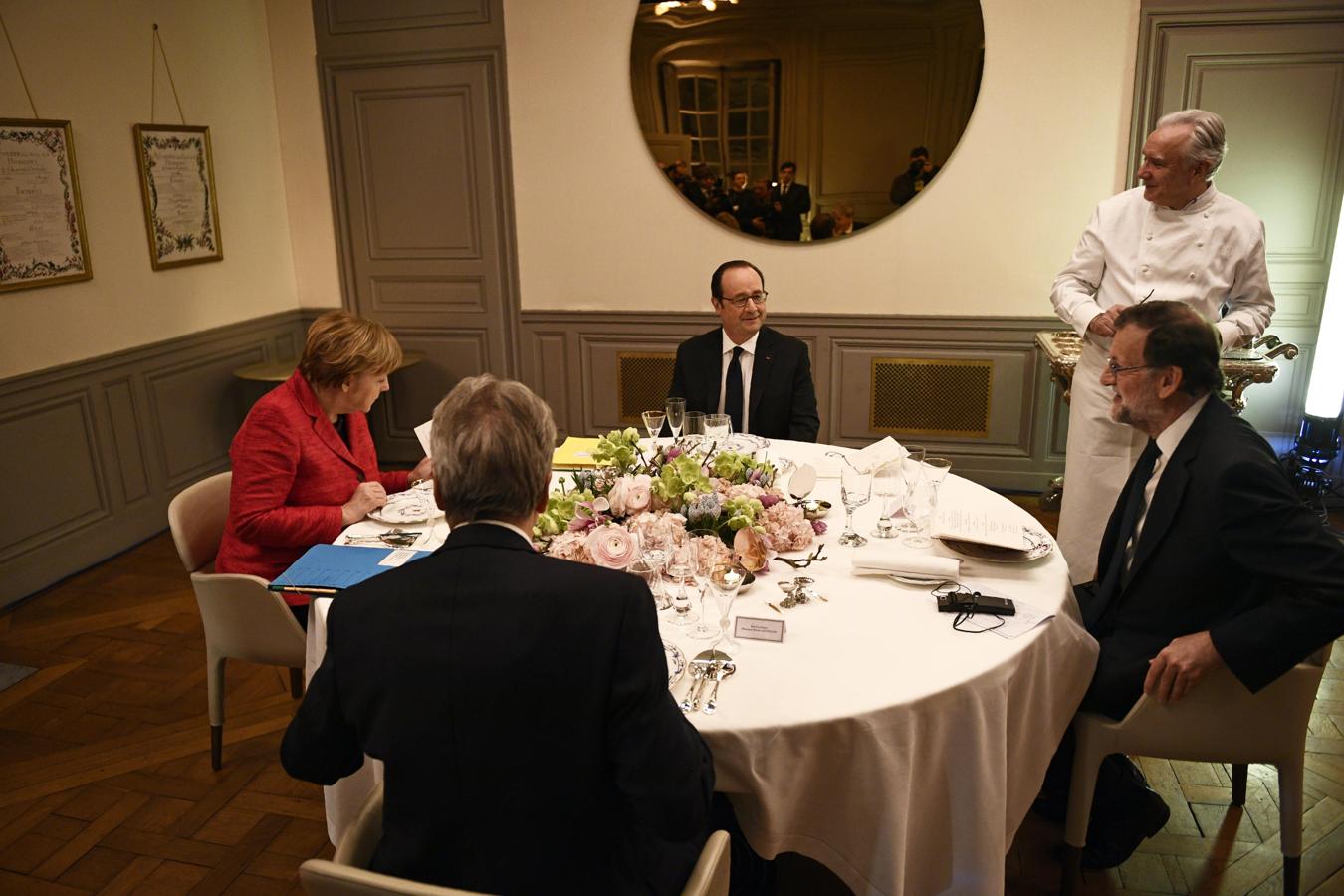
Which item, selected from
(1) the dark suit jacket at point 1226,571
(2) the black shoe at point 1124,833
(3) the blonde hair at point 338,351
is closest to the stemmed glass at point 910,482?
(1) the dark suit jacket at point 1226,571

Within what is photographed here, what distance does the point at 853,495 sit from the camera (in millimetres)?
2328

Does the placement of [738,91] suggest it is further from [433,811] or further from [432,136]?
[433,811]

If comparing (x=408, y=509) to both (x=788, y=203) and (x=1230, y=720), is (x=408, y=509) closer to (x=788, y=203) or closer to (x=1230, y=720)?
(x=1230, y=720)

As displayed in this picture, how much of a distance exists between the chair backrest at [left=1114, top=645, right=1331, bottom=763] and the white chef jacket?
144 cm

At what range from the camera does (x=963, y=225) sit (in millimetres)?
4770

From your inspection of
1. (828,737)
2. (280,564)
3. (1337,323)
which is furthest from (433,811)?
(1337,323)

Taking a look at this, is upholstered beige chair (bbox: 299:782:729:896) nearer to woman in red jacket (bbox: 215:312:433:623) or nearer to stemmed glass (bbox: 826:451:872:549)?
stemmed glass (bbox: 826:451:872:549)

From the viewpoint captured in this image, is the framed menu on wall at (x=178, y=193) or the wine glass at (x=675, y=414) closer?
the wine glass at (x=675, y=414)

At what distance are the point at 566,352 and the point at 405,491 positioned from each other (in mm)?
2739

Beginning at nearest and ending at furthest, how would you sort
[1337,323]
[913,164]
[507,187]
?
[1337,323] → [913,164] → [507,187]

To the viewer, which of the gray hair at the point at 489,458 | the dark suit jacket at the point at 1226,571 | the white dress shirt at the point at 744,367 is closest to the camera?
the gray hair at the point at 489,458

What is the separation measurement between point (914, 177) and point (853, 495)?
293 centimetres

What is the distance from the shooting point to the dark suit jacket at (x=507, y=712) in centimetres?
121

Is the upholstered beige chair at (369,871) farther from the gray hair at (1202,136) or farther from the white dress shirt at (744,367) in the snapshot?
the gray hair at (1202,136)
